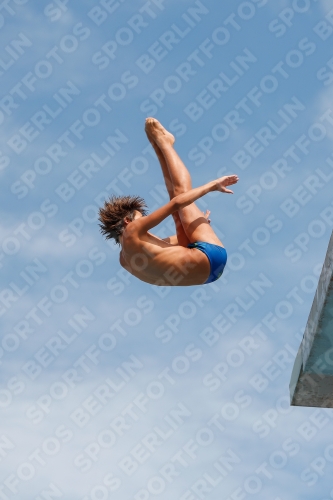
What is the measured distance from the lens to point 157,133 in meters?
7.43

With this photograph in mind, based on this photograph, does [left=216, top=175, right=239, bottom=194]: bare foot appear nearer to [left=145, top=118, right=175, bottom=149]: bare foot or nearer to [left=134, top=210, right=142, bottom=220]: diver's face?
[left=145, top=118, right=175, bottom=149]: bare foot

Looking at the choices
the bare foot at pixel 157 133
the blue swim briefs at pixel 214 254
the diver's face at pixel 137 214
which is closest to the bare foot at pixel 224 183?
the blue swim briefs at pixel 214 254

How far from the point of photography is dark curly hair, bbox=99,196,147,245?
745 centimetres

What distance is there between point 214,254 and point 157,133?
126 centimetres

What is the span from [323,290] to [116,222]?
2012 mm

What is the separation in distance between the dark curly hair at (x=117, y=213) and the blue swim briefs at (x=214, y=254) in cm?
65

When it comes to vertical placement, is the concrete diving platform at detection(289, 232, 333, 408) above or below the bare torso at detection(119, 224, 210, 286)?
above

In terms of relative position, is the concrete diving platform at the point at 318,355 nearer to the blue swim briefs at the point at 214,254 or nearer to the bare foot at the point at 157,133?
the blue swim briefs at the point at 214,254

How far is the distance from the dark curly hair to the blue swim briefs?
2.14 ft

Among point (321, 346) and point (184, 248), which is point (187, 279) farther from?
point (321, 346)

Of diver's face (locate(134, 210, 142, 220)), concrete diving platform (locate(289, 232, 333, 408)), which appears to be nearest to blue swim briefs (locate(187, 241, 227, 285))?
diver's face (locate(134, 210, 142, 220))

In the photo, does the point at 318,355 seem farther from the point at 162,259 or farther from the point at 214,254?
the point at 162,259

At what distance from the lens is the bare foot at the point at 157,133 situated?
7.42 meters

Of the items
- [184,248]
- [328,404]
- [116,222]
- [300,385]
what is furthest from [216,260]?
[328,404]
